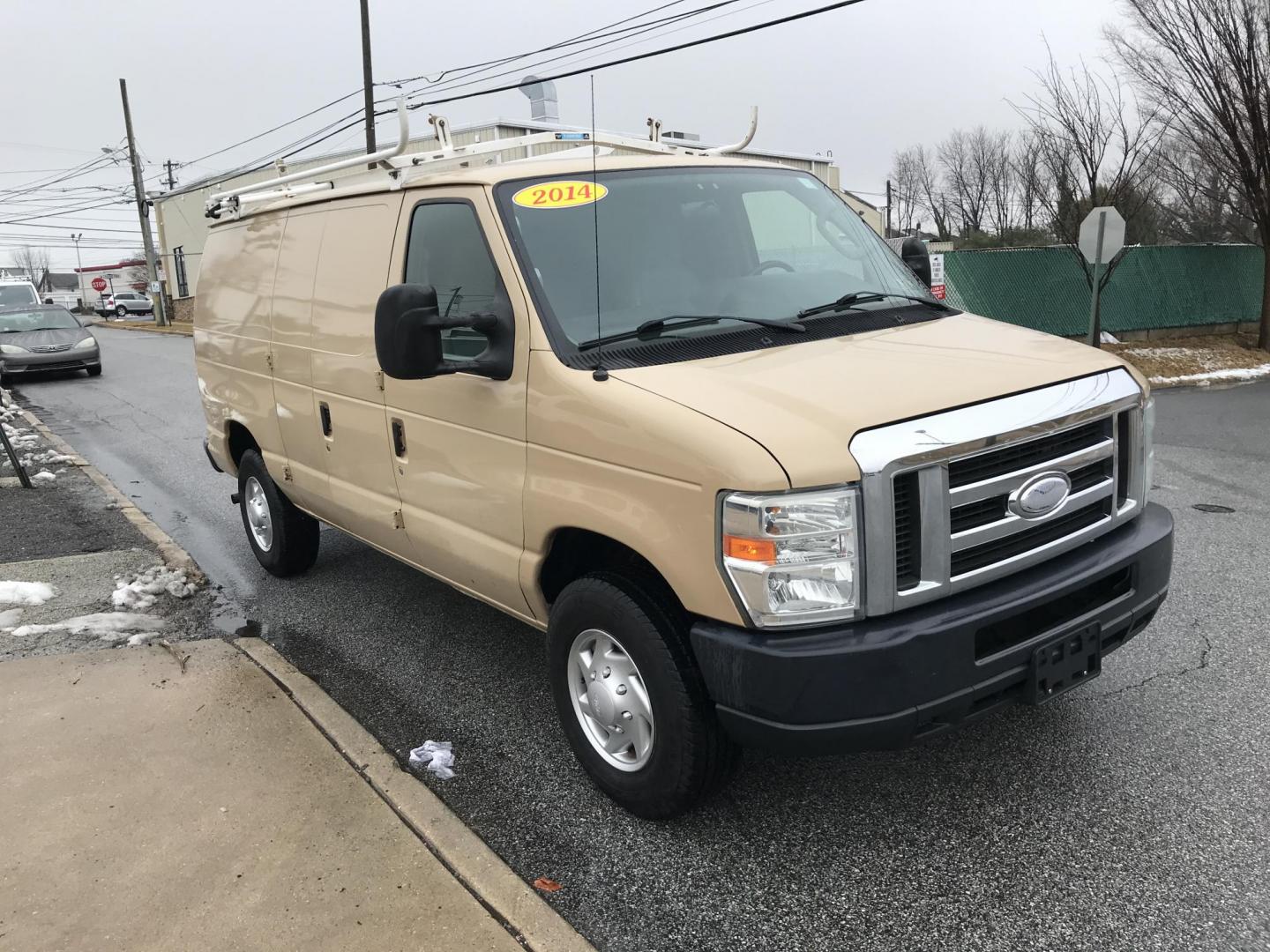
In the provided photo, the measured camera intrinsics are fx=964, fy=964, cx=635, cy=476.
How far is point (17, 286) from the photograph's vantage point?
1995cm

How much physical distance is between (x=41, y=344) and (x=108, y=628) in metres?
15.8

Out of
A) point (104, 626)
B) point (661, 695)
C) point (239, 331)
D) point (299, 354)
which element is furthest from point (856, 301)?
point (104, 626)

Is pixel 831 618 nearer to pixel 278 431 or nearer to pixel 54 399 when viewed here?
pixel 278 431

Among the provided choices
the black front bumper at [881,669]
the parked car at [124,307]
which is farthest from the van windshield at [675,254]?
the parked car at [124,307]

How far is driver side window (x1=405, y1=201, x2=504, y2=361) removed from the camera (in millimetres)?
3564

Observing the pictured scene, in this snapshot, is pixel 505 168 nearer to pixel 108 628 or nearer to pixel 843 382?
pixel 843 382

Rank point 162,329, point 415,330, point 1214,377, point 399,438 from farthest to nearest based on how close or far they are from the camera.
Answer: point 162,329, point 1214,377, point 399,438, point 415,330

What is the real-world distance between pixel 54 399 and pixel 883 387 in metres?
16.5

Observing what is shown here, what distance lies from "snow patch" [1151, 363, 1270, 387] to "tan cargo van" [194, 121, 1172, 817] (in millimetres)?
13143

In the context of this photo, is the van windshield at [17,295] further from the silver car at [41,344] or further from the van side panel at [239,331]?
the van side panel at [239,331]

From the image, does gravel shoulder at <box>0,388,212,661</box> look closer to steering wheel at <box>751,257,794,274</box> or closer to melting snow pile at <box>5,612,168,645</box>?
melting snow pile at <box>5,612,168,645</box>

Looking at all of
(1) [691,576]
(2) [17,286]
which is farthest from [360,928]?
(2) [17,286]

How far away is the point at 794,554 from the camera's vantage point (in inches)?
101

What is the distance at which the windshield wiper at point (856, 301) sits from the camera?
356 cm
